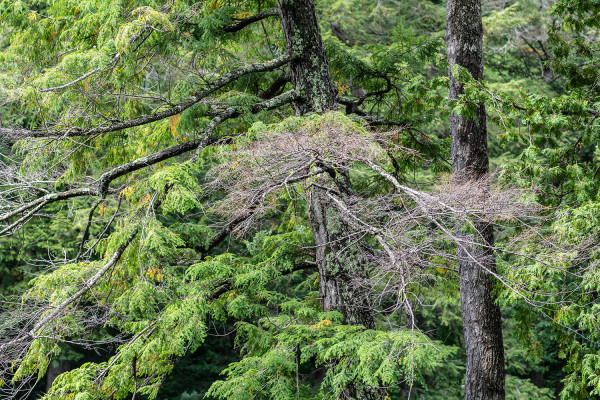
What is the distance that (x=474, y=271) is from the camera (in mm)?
5762

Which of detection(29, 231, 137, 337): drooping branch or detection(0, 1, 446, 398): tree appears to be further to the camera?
detection(29, 231, 137, 337): drooping branch

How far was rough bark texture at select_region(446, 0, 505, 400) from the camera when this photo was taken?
570 centimetres

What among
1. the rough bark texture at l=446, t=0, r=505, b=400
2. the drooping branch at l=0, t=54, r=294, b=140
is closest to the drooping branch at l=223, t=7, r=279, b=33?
the drooping branch at l=0, t=54, r=294, b=140

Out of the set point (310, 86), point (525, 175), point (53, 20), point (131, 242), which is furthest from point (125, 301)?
point (525, 175)

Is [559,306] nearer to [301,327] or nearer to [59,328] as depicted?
[301,327]

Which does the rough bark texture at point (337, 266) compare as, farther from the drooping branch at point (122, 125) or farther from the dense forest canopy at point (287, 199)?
the drooping branch at point (122, 125)

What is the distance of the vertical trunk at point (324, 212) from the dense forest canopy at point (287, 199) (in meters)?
0.02

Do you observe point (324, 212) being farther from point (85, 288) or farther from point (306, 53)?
point (85, 288)

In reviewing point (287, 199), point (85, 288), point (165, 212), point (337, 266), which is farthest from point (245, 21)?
point (85, 288)

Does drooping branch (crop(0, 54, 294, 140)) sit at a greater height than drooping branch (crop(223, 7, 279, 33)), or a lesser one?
lesser

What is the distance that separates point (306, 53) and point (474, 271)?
309cm

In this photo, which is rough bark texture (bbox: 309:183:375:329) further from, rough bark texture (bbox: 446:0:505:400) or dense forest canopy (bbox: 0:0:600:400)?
rough bark texture (bbox: 446:0:505:400)

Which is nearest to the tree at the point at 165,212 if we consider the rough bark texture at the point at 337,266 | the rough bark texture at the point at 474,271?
the rough bark texture at the point at 337,266

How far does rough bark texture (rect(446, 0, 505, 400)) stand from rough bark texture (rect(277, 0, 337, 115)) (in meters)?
1.45
